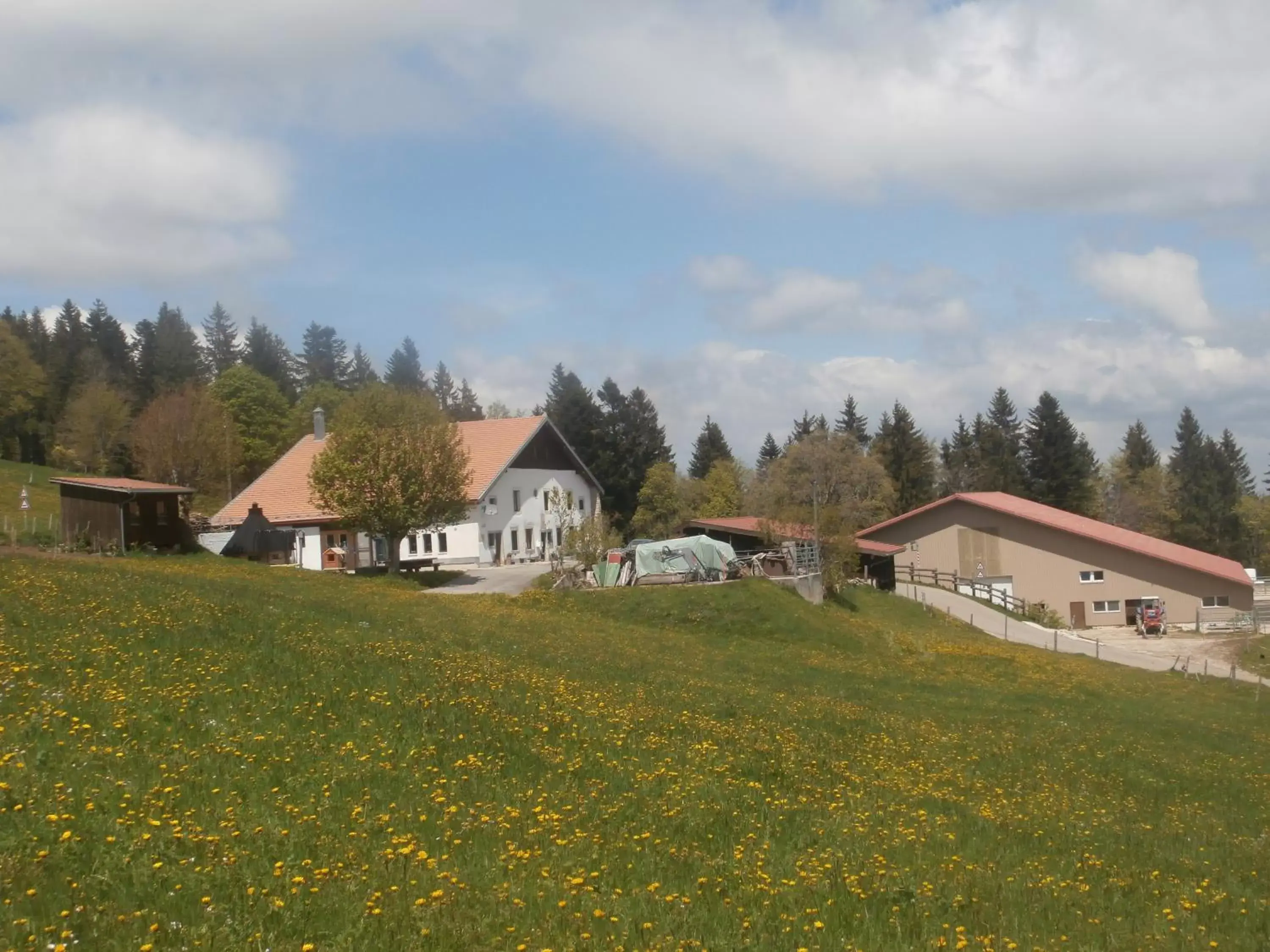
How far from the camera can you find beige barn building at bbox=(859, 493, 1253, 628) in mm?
69500

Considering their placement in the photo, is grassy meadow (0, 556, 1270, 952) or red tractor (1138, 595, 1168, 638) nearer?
grassy meadow (0, 556, 1270, 952)

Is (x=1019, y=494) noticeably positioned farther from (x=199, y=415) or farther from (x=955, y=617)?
(x=199, y=415)

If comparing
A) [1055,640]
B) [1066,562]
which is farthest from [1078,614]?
[1055,640]

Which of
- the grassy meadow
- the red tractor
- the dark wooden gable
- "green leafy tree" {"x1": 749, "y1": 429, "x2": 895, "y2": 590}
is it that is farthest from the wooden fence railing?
the grassy meadow

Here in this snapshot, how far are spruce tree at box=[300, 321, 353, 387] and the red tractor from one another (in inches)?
3713

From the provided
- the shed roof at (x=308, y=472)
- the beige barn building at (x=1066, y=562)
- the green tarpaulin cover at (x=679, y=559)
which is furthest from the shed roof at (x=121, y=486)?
the beige barn building at (x=1066, y=562)

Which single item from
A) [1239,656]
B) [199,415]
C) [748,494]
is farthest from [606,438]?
[1239,656]

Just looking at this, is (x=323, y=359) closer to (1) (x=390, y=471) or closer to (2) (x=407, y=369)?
(2) (x=407, y=369)

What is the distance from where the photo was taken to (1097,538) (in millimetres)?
71188

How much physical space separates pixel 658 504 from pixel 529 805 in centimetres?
7880

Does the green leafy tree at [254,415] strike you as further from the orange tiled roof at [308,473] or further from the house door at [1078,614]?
the house door at [1078,614]

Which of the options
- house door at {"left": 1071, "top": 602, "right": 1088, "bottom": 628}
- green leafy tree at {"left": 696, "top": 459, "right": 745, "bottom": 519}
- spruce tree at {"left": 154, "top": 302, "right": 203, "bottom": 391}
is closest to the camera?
house door at {"left": 1071, "top": 602, "right": 1088, "bottom": 628}

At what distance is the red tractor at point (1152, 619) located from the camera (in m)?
63.8

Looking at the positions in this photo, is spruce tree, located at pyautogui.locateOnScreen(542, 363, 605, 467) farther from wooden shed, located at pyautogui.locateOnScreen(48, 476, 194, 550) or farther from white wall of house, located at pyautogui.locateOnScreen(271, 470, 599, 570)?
wooden shed, located at pyautogui.locateOnScreen(48, 476, 194, 550)
